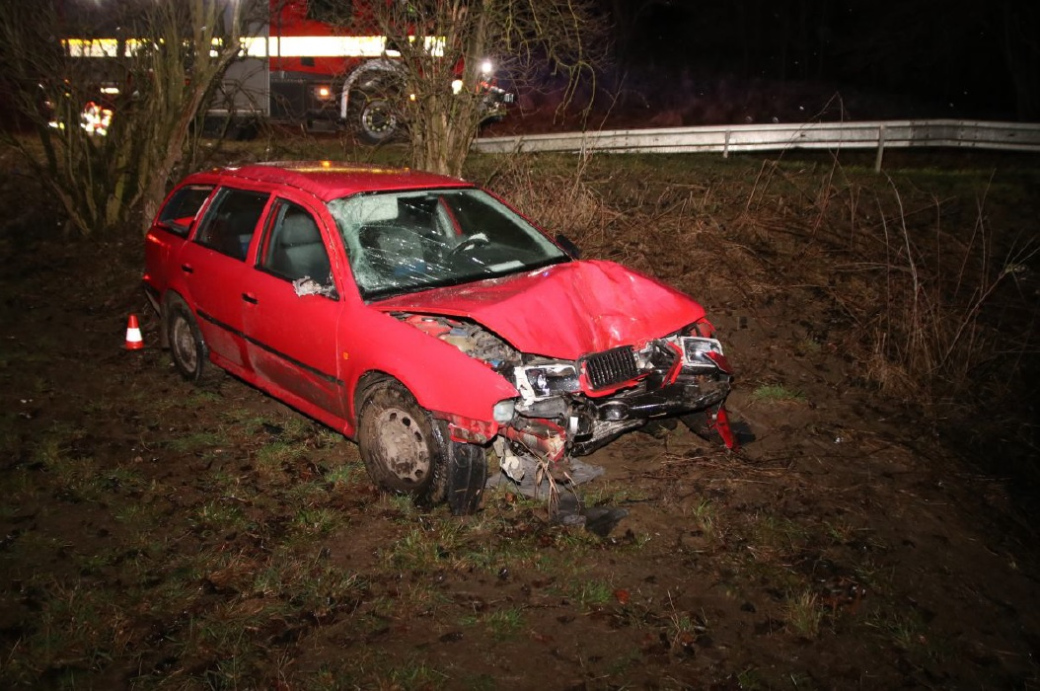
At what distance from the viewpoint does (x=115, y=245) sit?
1049 centimetres

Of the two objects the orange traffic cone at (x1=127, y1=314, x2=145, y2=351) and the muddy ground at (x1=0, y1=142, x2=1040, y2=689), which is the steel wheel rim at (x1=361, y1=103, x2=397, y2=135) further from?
the muddy ground at (x1=0, y1=142, x2=1040, y2=689)

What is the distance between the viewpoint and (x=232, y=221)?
5871mm

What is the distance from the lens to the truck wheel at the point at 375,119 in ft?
31.2

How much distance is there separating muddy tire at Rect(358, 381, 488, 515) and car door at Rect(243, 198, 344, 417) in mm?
350

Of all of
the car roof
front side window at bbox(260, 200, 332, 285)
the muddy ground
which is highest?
the car roof

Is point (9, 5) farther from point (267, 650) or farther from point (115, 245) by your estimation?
point (267, 650)

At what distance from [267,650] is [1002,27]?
2676cm

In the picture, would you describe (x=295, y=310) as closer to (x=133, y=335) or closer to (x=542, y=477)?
(x=542, y=477)

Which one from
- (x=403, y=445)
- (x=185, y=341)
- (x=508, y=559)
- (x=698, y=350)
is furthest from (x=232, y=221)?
(x=698, y=350)

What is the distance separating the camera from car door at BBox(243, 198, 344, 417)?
15.7 ft

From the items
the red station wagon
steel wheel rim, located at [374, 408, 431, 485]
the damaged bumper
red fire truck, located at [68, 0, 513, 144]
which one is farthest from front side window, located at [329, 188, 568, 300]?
red fire truck, located at [68, 0, 513, 144]

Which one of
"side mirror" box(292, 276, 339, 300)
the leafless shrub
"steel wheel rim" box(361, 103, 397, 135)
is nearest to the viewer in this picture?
"side mirror" box(292, 276, 339, 300)

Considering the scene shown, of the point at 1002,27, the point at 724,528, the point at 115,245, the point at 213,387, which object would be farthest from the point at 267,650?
the point at 1002,27

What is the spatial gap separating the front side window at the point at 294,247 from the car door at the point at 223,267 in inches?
7.4
